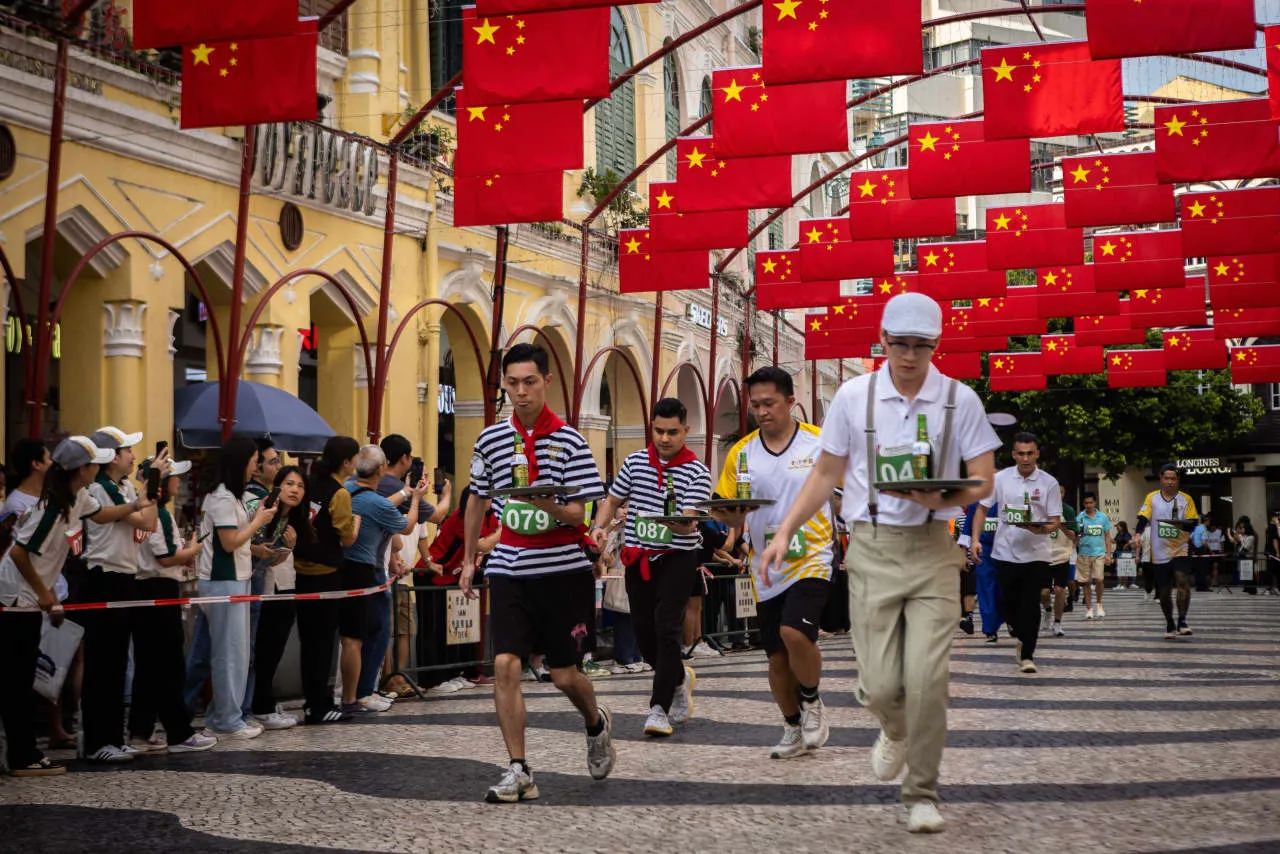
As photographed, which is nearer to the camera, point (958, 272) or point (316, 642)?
point (316, 642)

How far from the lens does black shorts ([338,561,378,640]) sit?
12.1 meters

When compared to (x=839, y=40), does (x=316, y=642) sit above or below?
below

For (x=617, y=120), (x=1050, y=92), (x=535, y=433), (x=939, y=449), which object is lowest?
(x=939, y=449)

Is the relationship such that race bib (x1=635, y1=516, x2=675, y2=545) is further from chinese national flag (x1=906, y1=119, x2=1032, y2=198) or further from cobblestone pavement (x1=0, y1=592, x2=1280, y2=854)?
chinese national flag (x1=906, y1=119, x2=1032, y2=198)

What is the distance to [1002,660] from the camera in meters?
15.5

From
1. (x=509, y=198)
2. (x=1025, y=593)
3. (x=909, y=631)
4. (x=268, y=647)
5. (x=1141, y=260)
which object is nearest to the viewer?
(x=909, y=631)

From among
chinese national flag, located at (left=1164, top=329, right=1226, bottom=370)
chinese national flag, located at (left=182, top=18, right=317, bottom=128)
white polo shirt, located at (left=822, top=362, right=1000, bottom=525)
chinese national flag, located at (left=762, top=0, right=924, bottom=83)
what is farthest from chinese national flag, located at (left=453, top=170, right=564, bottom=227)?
chinese national flag, located at (left=1164, top=329, right=1226, bottom=370)

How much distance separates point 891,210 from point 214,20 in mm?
11873

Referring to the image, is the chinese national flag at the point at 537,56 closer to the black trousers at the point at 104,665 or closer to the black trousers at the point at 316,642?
the black trousers at the point at 316,642

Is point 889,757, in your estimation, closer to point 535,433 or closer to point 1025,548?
point 535,433

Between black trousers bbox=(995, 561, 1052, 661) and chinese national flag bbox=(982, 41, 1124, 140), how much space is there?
4.13m

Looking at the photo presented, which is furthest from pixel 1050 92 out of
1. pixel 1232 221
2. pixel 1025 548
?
pixel 1232 221

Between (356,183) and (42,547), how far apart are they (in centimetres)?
1336

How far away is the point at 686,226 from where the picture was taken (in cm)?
1984
